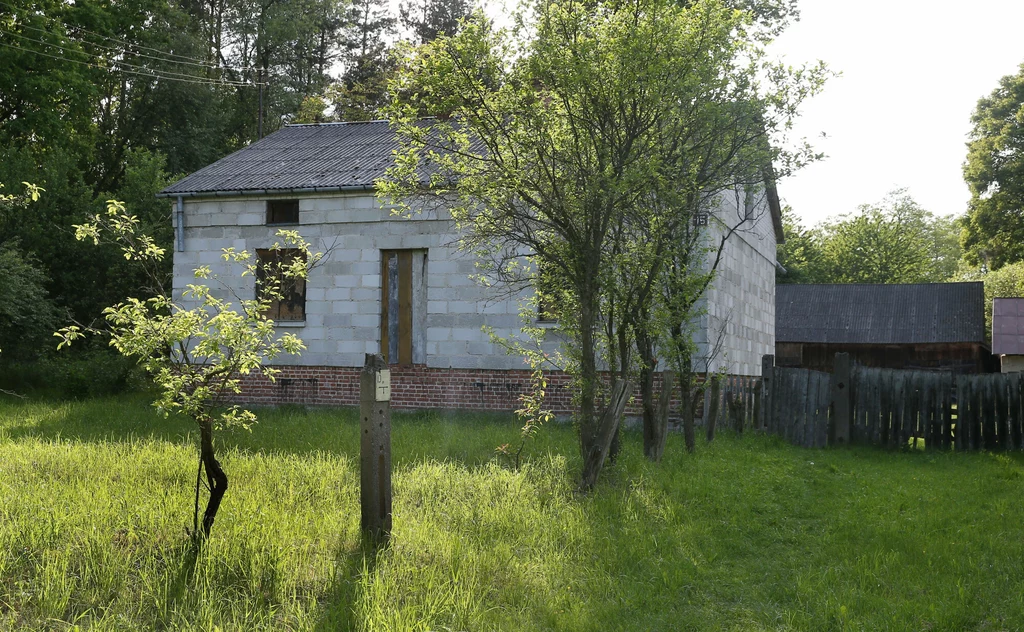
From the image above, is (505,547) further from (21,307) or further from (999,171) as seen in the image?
(999,171)

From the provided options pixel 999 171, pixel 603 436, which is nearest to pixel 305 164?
pixel 603 436

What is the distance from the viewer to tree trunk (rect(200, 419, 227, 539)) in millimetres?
6130

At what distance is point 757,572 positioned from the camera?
6.64 meters

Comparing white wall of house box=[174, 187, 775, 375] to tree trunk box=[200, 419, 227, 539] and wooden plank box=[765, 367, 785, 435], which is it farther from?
tree trunk box=[200, 419, 227, 539]

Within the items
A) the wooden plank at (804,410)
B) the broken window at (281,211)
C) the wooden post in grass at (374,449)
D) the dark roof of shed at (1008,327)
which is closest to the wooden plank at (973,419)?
the wooden plank at (804,410)

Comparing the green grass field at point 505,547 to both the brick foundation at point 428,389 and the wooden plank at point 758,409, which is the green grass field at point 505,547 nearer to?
the wooden plank at point 758,409

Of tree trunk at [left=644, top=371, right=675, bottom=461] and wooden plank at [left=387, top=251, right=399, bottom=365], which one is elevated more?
wooden plank at [left=387, top=251, right=399, bottom=365]

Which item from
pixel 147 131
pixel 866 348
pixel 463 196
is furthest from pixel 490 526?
pixel 866 348

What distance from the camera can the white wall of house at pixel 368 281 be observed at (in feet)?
54.4

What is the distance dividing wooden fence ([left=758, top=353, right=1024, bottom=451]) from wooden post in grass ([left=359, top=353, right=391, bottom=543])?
349 inches

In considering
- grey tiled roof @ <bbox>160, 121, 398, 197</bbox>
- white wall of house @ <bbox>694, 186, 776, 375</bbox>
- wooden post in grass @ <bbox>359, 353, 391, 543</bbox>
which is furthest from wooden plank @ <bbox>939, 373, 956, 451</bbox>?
grey tiled roof @ <bbox>160, 121, 398, 197</bbox>

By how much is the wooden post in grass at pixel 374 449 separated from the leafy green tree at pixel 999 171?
36947 millimetres

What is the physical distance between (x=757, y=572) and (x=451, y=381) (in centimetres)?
1049

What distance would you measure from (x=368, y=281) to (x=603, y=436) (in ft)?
30.0
